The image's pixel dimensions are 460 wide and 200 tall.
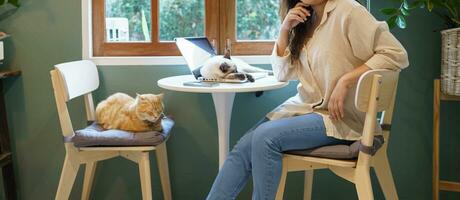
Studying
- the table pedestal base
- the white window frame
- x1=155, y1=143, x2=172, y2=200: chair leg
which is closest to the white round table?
the table pedestal base

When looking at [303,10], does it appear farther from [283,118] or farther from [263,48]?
[263,48]

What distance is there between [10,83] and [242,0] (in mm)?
1148

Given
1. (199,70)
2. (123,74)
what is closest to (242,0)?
(199,70)

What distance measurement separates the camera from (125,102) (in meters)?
1.90

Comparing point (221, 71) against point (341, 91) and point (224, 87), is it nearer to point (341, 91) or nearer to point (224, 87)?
point (224, 87)

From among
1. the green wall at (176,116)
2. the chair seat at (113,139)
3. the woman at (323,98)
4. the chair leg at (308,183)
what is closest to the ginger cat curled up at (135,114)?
the chair seat at (113,139)

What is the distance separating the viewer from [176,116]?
2.18 m

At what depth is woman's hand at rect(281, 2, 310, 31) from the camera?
166 cm

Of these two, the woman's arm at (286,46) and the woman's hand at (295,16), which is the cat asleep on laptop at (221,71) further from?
the woman's hand at (295,16)

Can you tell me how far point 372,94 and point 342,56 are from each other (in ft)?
0.80

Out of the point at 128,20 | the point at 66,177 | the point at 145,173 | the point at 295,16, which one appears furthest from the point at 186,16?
the point at 66,177

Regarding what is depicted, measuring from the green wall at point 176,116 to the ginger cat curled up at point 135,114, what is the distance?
0.94 ft

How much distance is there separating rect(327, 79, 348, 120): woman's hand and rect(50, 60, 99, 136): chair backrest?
0.97m

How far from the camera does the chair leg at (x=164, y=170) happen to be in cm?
205
